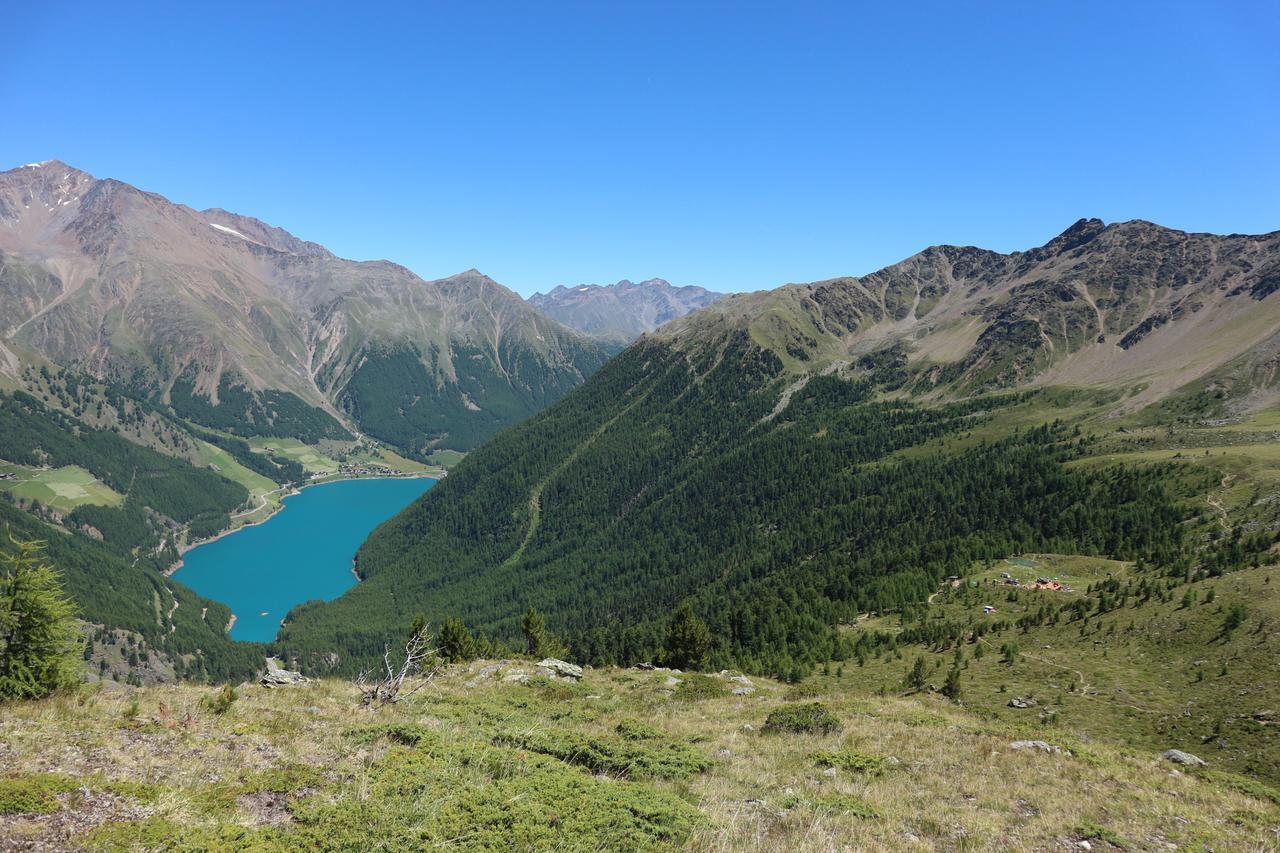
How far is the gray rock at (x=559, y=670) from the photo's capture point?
1709 inches

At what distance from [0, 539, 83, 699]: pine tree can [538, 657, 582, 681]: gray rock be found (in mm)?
25772

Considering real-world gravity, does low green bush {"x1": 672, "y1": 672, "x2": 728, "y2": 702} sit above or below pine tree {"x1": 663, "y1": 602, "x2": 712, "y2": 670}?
above

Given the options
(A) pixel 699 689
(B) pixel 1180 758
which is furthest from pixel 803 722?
(B) pixel 1180 758

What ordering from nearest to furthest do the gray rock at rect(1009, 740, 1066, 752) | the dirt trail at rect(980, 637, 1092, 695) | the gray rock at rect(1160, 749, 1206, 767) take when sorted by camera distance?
the gray rock at rect(1009, 740, 1066, 752) < the gray rock at rect(1160, 749, 1206, 767) < the dirt trail at rect(980, 637, 1092, 695)

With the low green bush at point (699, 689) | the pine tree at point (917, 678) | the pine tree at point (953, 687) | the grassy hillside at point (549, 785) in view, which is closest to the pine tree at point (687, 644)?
the low green bush at point (699, 689)

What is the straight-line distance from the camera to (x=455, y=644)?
53.9 m

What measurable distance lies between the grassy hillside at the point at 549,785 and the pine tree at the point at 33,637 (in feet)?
5.91

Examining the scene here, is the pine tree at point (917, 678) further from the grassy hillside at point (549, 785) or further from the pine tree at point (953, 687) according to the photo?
the grassy hillside at point (549, 785)

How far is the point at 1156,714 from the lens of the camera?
126 ft

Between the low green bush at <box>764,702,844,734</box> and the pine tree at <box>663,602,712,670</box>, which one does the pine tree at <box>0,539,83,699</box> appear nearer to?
the low green bush at <box>764,702,844,734</box>

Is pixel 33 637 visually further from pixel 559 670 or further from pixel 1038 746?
pixel 1038 746

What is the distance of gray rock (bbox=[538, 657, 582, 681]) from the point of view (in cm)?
4341

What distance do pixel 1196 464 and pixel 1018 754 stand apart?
123m

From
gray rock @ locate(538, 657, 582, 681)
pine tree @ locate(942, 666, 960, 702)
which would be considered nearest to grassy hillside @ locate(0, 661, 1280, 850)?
gray rock @ locate(538, 657, 582, 681)
